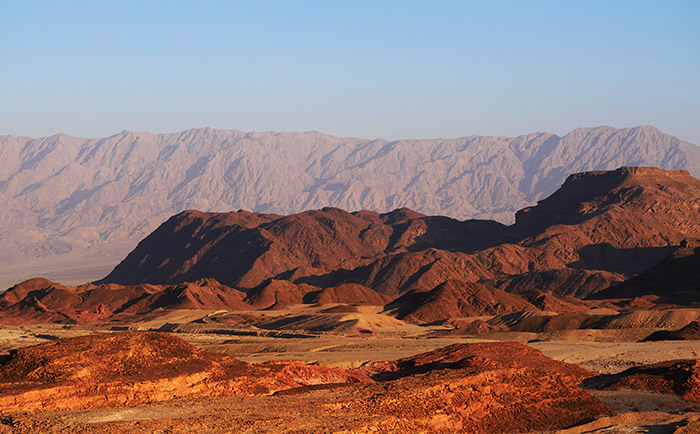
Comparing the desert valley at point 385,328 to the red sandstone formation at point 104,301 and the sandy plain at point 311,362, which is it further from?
the red sandstone formation at point 104,301

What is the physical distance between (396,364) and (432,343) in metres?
18.5

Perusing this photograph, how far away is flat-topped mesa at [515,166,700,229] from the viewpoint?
159 metres

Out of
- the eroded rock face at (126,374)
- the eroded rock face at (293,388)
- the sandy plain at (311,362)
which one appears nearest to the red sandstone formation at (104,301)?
the sandy plain at (311,362)

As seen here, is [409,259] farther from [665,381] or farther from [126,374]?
[126,374]

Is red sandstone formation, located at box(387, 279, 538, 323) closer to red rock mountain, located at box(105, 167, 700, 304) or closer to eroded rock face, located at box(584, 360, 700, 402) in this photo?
red rock mountain, located at box(105, 167, 700, 304)

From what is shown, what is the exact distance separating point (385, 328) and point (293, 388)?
170 ft

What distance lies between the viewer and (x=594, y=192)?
167375mm

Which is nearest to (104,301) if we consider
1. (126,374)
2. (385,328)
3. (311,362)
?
(385,328)

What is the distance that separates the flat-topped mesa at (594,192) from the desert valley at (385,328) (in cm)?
51

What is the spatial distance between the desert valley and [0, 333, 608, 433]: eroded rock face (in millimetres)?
76

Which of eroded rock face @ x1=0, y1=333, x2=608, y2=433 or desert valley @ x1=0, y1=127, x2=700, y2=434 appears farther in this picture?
desert valley @ x1=0, y1=127, x2=700, y2=434

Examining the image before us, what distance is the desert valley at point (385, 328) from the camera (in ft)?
85.5

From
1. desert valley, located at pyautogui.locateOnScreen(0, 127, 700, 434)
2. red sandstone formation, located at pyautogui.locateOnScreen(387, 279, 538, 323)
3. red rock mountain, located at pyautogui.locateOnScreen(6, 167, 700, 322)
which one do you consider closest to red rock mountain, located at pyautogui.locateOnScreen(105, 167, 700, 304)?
red rock mountain, located at pyautogui.locateOnScreen(6, 167, 700, 322)

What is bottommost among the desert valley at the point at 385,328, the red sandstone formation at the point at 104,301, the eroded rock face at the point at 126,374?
the red sandstone formation at the point at 104,301
